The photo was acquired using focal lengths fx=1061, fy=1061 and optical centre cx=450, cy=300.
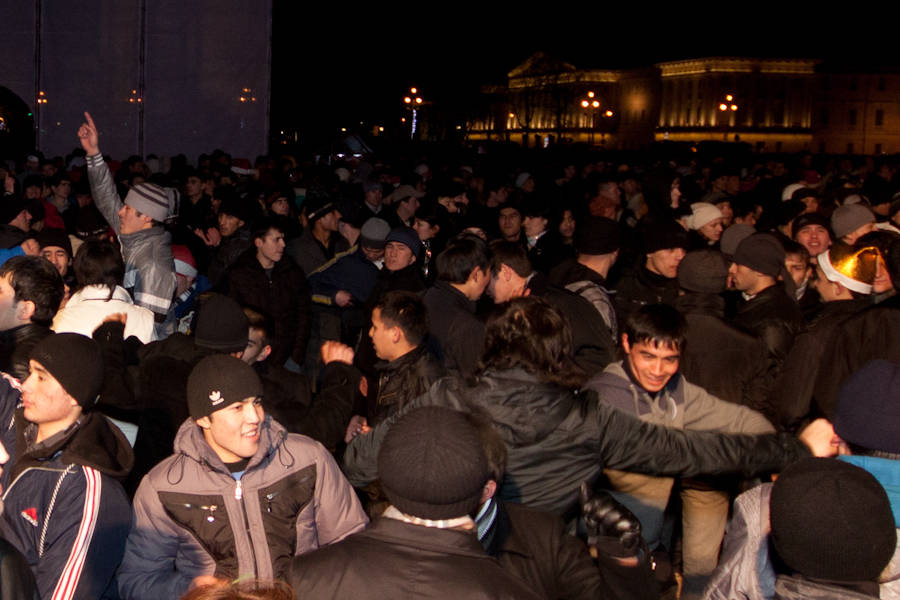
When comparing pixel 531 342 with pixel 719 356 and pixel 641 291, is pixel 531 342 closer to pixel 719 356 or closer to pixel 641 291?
pixel 719 356

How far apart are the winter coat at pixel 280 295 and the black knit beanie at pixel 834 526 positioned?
214 inches

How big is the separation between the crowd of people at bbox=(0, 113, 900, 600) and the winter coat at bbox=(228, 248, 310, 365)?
0.06 ft

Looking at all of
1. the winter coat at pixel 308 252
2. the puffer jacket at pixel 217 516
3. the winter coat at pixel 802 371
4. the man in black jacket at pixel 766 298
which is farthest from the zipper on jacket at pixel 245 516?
the winter coat at pixel 308 252

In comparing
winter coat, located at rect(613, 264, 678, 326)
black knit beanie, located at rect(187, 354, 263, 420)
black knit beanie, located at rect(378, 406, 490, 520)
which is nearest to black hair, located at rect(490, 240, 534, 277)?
winter coat, located at rect(613, 264, 678, 326)

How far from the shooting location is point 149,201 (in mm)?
6953

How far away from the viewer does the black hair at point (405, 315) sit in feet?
17.0

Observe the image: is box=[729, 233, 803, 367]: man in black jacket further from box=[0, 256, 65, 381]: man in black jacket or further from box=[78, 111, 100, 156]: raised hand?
box=[78, 111, 100, 156]: raised hand

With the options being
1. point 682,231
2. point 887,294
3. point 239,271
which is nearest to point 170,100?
point 239,271

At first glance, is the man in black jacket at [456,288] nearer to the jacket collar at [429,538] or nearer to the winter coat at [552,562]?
the winter coat at [552,562]

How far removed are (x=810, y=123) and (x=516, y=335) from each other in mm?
120879

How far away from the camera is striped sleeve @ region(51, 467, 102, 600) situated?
340 centimetres

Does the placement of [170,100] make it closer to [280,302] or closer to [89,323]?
[280,302]

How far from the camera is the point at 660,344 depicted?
4617 mm

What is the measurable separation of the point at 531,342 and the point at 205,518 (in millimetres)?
1330
